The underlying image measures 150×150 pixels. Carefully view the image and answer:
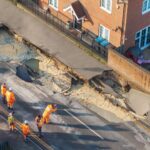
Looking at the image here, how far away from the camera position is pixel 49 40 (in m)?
41.6

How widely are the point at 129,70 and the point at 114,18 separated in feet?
13.9

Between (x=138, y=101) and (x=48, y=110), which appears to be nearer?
(x=48, y=110)

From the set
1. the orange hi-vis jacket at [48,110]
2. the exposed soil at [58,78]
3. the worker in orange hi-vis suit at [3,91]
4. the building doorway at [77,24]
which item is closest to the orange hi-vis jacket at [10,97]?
the worker in orange hi-vis suit at [3,91]

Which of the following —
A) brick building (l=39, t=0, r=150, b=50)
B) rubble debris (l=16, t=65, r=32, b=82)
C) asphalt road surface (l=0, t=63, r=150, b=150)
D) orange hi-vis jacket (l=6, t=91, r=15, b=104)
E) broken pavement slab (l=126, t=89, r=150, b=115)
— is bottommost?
asphalt road surface (l=0, t=63, r=150, b=150)

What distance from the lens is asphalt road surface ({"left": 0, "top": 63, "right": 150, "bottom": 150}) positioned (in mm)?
33531

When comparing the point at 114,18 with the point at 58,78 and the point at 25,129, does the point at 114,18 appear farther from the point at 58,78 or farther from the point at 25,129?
the point at 25,129

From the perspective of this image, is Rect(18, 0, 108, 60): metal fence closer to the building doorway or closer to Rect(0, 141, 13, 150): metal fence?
the building doorway

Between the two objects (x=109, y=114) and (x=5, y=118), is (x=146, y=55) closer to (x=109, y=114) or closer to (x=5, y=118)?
(x=109, y=114)

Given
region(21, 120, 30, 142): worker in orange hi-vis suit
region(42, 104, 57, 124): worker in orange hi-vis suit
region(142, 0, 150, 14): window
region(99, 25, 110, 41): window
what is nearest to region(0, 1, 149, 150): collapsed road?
region(42, 104, 57, 124): worker in orange hi-vis suit

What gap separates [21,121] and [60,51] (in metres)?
7.58

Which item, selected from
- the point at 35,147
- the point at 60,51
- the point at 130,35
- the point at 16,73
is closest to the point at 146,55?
the point at 130,35

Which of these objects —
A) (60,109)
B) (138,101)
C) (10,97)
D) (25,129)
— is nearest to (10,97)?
(10,97)

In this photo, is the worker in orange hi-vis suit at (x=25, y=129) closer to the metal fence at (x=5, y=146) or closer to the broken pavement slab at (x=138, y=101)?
the metal fence at (x=5, y=146)

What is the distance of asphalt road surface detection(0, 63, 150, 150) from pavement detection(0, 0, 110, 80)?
116 inches
